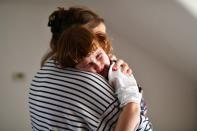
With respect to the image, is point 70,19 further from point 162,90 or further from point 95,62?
point 162,90

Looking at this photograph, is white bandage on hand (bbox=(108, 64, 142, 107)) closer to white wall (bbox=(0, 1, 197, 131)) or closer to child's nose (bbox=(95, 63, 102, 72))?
child's nose (bbox=(95, 63, 102, 72))

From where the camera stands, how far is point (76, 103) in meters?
0.74

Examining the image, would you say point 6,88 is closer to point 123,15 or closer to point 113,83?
point 123,15

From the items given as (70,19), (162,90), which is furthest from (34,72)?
(70,19)

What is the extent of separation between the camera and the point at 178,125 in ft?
7.97

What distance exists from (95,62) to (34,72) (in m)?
1.63

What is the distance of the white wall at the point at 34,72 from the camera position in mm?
2287

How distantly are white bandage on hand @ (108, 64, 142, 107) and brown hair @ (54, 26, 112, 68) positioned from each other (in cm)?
13

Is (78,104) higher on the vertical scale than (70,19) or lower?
lower

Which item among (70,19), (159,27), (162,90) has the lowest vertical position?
(162,90)

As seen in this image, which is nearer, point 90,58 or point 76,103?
point 76,103

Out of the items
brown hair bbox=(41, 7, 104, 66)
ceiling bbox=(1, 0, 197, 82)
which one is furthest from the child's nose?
ceiling bbox=(1, 0, 197, 82)

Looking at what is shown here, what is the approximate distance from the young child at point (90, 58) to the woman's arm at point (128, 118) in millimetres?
19

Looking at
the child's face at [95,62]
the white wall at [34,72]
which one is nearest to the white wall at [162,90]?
the white wall at [34,72]
